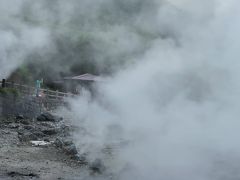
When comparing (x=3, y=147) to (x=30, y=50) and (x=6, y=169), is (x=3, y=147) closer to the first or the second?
(x=6, y=169)

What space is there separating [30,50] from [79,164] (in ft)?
31.7

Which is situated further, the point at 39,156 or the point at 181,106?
the point at 39,156

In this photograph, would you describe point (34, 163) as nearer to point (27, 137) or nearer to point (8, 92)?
point (27, 137)

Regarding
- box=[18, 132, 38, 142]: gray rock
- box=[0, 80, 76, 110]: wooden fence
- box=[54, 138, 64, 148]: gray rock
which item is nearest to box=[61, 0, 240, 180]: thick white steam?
box=[54, 138, 64, 148]: gray rock

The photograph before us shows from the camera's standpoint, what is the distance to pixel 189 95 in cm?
796

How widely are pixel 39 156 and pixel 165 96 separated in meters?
3.19

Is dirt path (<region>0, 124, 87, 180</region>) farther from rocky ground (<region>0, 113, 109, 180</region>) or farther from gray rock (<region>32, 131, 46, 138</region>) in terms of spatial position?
gray rock (<region>32, 131, 46, 138</region>)

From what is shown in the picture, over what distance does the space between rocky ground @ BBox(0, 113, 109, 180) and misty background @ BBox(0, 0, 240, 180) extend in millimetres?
369

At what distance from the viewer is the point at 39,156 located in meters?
9.75

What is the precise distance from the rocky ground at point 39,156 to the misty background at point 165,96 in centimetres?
37

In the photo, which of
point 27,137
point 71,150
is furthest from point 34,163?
point 27,137

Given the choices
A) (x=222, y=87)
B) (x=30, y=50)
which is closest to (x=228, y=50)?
(x=222, y=87)

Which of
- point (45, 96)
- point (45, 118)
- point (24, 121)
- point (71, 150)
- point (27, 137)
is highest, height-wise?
point (45, 96)

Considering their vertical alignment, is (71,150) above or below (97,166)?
above
